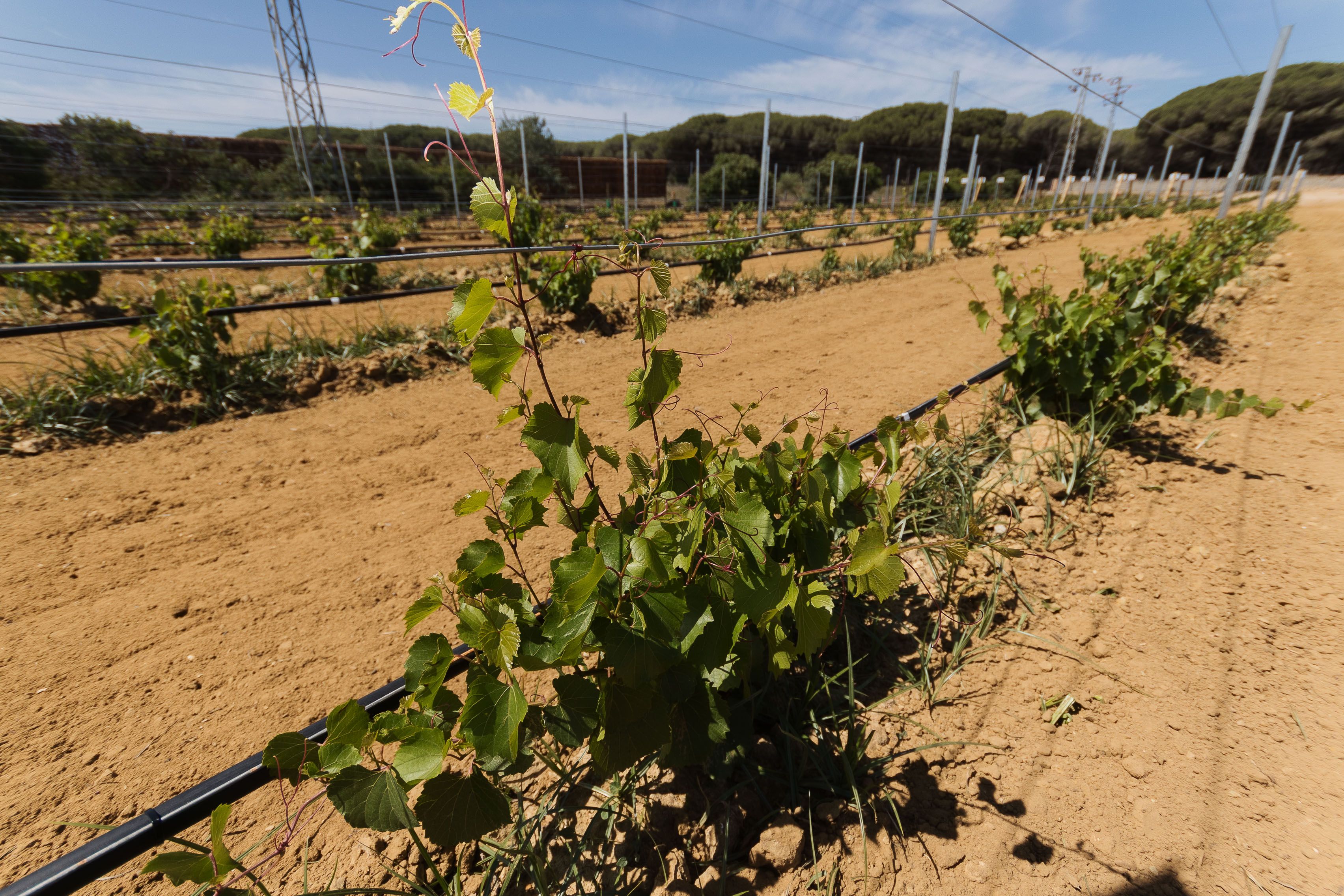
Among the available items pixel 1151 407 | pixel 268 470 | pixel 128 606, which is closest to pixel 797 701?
pixel 1151 407

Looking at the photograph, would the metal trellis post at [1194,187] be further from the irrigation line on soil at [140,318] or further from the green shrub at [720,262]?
the irrigation line on soil at [140,318]

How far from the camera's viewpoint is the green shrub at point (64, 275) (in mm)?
6250

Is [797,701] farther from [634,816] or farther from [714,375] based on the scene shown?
[714,375]

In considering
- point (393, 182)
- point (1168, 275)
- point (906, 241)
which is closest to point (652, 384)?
point (1168, 275)

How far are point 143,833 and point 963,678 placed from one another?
2.02 m

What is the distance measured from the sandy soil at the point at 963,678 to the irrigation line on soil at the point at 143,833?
0.45 metres

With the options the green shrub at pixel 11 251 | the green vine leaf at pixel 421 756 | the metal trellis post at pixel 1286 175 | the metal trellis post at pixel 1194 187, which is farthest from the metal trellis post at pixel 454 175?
the metal trellis post at pixel 1286 175

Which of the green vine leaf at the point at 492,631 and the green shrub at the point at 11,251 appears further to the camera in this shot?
the green shrub at the point at 11,251

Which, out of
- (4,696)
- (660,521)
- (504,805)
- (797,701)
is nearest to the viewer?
(504,805)

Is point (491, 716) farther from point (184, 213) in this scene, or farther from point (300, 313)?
point (184, 213)

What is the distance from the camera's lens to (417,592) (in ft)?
7.80

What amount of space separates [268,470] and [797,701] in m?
3.36

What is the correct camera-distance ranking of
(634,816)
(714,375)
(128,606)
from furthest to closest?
(714,375)
(128,606)
(634,816)

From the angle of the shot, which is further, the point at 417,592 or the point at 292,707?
the point at 417,592
